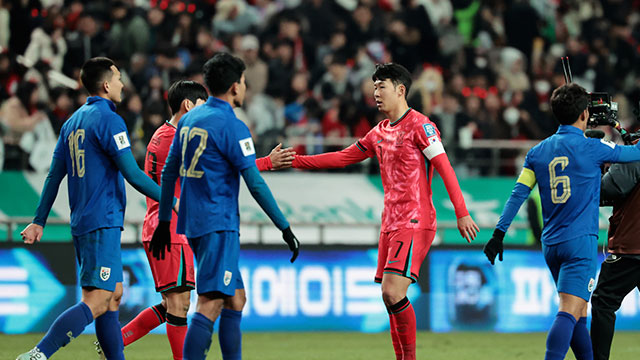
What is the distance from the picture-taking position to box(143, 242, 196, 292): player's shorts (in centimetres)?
720

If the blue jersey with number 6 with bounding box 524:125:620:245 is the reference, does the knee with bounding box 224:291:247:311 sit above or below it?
below

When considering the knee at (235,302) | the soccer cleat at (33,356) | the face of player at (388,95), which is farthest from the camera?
the face of player at (388,95)

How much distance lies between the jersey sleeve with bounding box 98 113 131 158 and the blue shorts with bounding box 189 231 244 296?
1.04 metres

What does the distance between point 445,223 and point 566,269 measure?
657cm

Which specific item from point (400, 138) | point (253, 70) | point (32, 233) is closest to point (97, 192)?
point (32, 233)

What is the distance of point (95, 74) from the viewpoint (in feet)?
22.0

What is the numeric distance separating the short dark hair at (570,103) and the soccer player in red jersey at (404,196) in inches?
39.5

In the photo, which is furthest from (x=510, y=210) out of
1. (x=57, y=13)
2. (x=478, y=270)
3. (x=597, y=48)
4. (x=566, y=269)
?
(x=597, y=48)

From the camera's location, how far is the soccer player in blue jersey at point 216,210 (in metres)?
5.81

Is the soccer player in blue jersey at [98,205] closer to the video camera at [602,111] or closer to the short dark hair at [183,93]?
the short dark hair at [183,93]

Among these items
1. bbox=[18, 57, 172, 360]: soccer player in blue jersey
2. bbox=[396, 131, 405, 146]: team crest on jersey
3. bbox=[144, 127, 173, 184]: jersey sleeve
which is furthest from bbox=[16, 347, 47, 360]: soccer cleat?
bbox=[396, 131, 405, 146]: team crest on jersey

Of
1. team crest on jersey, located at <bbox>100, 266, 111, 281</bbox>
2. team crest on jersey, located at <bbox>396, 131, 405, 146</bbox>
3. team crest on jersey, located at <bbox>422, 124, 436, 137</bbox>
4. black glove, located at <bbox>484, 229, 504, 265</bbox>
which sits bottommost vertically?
team crest on jersey, located at <bbox>100, 266, 111, 281</bbox>

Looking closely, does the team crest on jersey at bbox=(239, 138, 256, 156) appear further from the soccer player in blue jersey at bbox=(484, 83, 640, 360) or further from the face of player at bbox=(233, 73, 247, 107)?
the soccer player in blue jersey at bbox=(484, 83, 640, 360)

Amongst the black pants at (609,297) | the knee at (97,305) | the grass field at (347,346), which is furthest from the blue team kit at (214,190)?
the grass field at (347,346)
